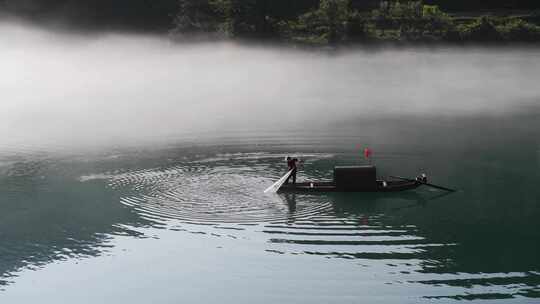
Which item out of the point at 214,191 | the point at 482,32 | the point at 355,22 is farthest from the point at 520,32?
the point at 214,191

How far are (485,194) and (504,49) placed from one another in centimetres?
8040

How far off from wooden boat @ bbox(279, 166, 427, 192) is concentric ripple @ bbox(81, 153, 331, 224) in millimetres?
1283

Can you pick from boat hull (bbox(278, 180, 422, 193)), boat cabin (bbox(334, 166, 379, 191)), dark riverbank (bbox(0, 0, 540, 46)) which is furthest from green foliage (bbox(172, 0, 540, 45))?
boat cabin (bbox(334, 166, 379, 191))

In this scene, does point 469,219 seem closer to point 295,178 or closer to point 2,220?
point 295,178

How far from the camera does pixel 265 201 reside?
36250 mm

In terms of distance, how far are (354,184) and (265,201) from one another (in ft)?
16.2

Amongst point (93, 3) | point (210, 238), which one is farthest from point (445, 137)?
point (93, 3)

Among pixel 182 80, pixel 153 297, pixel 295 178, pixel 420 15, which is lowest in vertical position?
pixel 153 297

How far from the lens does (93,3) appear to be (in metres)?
130

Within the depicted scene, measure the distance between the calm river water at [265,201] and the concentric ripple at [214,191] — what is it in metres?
0.14

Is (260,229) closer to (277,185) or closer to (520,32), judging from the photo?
(277,185)

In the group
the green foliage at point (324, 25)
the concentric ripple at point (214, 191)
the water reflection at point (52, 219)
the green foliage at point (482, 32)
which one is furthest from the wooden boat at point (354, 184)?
the green foliage at point (482, 32)

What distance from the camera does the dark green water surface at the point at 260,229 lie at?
25.8 m

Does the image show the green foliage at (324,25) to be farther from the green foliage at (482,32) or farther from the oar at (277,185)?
the oar at (277,185)
